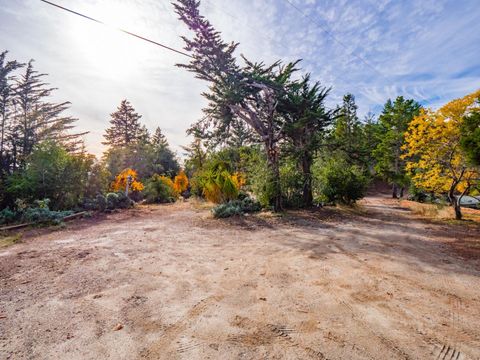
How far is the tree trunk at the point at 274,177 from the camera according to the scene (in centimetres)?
979

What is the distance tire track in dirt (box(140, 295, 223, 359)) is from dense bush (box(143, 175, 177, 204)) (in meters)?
14.0

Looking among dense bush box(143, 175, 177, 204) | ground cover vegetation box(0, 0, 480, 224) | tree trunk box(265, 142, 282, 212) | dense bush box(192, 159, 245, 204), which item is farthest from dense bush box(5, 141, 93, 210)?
tree trunk box(265, 142, 282, 212)

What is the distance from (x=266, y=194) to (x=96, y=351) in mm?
8274

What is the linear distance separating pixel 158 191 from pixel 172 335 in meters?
14.6

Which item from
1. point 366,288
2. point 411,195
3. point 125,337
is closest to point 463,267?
point 366,288

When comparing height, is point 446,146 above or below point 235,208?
above

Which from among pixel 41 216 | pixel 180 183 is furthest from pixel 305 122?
pixel 180 183

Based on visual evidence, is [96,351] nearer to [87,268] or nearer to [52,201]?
[87,268]

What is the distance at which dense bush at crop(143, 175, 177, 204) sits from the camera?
15727mm

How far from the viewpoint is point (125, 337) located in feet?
6.89

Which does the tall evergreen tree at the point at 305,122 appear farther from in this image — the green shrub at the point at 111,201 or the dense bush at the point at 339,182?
the green shrub at the point at 111,201

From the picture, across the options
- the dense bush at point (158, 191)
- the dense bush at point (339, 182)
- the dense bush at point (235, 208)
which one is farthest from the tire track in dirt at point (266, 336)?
the dense bush at point (158, 191)

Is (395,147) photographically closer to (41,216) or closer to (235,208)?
(235,208)

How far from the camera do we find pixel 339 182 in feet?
36.6
